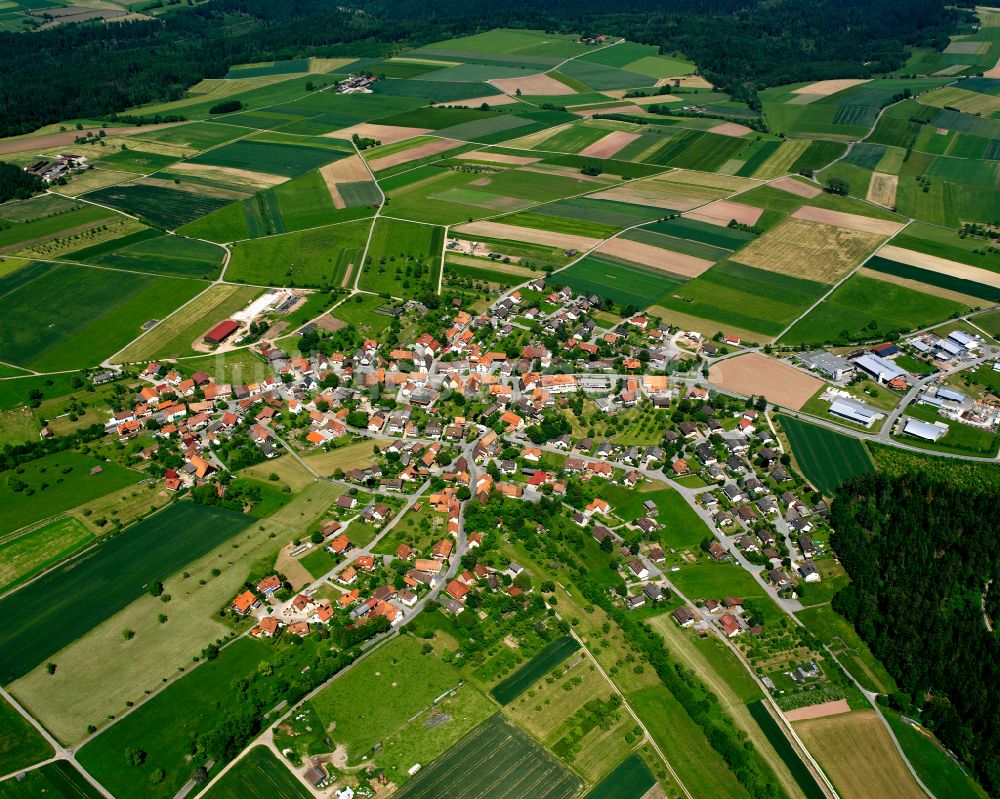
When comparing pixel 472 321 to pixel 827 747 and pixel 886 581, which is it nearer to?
pixel 886 581

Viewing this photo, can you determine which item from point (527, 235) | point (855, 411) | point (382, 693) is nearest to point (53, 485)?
point (382, 693)

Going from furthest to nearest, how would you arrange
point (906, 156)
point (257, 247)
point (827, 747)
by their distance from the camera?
point (906, 156), point (257, 247), point (827, 747)

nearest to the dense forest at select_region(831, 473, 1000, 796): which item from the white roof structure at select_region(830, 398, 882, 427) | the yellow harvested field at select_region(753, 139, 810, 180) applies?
the white roof structure at select_region(830, 398, 882, 427)

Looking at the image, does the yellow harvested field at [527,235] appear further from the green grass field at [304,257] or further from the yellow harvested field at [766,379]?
the yellow harvested field at [766,379]

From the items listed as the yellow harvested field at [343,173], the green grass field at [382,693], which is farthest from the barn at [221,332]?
the green grass field at [382,693]

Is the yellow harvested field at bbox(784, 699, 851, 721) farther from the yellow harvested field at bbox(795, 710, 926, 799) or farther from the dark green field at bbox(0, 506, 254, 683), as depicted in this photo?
the dark green field at bbox(0, 506, 254, 683)

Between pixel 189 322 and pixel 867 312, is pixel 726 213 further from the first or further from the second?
pixel 189 322

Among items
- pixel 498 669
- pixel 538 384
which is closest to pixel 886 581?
pixel 498 669
